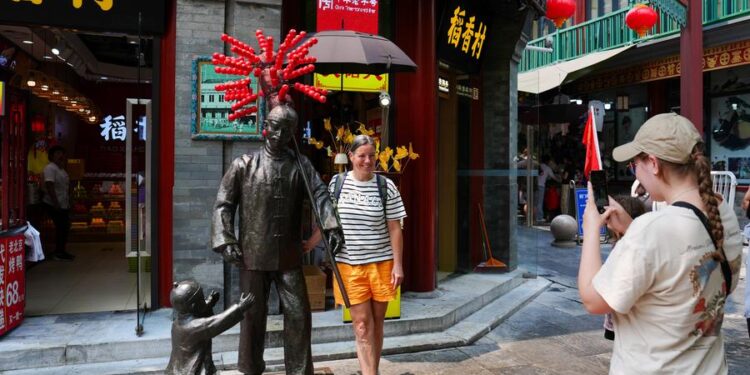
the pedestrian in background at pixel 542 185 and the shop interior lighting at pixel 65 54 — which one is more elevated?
the shop interior lighting at pixel 65 54

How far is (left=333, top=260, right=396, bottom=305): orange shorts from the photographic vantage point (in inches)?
156

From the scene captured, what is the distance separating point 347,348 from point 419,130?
2.80 metres

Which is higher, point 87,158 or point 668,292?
point 87,158

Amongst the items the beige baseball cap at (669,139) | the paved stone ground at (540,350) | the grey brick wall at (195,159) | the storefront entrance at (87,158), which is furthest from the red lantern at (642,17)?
the beige baseball cap at (669,139)

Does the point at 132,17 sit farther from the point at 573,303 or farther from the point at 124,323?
the point at 573,303

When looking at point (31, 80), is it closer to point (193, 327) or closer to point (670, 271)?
point (193, 327)

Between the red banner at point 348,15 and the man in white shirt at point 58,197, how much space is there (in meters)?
5.31

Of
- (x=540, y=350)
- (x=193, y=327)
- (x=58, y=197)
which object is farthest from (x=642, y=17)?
(x=58, y=197)

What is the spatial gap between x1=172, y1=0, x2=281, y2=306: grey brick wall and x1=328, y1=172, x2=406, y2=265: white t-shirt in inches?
77.8

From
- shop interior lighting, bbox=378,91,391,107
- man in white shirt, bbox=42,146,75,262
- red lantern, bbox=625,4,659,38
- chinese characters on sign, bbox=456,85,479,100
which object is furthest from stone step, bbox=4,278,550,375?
red lantern, bbox=625,4,659,38

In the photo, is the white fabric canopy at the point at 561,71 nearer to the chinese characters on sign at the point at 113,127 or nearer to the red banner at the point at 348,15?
the red banner at the point at 348,15

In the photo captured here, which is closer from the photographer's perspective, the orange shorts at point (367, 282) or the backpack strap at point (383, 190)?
the orange shorts at point (367, 282)

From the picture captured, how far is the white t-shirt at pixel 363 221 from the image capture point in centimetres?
399

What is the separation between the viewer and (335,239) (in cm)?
366
